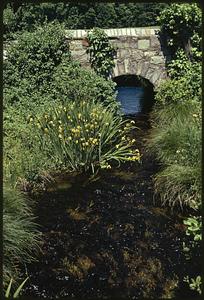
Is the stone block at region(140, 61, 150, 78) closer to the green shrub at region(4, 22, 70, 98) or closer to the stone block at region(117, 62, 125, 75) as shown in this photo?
the stone block at region(117, 62, 125, 75)

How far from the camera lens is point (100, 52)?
1166cm

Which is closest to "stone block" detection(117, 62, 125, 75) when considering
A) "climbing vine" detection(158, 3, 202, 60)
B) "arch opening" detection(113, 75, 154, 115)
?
"climbing vine" detection(158, 3, 202, 60)

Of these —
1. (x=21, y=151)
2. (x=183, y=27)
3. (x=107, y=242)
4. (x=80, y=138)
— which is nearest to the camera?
(x=107, y=242)

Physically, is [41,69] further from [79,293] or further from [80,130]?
[79,293]

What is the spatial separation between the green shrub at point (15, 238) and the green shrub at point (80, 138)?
2.44 m

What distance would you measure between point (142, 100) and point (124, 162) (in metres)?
7.39

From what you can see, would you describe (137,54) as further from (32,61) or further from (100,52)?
(32,61)

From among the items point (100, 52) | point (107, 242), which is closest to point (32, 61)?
point (100, 52)

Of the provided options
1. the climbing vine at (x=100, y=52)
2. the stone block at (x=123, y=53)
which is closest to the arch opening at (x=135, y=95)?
the stone block at (x=123, y=53)


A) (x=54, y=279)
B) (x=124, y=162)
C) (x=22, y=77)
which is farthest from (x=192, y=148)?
(x=22, y=77)

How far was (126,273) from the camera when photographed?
551 cm

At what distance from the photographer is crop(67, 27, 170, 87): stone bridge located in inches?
460

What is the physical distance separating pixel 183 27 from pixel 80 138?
5.26 meters

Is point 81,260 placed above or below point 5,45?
below
